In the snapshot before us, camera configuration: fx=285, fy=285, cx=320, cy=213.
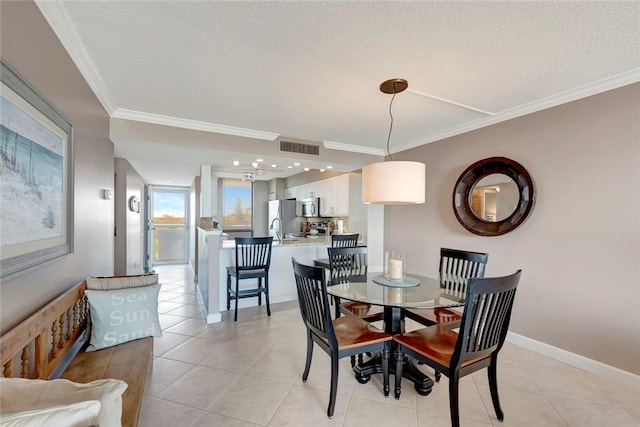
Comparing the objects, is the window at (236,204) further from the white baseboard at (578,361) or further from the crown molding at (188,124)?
the white baseboard at (578,361)

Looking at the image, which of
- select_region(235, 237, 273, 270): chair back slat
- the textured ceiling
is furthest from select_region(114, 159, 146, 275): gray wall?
select_region(235, 237, 273, 270): chair back slat

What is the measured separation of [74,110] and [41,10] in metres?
0.63

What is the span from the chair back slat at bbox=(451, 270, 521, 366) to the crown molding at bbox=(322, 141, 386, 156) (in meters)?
3.05

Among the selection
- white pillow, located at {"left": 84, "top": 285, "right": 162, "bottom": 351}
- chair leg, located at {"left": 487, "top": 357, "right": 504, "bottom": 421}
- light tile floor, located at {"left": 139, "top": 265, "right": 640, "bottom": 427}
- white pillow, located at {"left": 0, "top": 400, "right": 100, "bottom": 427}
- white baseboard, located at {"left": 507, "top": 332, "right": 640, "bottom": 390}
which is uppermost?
white pillow, located at {"left": 0, "top": 400, "right": 100, "bottom": 427}

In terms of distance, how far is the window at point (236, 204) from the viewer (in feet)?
23.7

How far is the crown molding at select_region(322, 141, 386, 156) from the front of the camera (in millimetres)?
4227

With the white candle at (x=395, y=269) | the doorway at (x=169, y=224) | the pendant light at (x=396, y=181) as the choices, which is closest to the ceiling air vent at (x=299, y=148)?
the pendant light at (x=396, y=181)

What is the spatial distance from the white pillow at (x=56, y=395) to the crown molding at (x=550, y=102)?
12.1ft

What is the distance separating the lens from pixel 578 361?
8.18 feet

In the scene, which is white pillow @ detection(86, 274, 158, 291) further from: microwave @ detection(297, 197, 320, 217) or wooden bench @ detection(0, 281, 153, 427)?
microwave @ detection(297, 197, 320, 217)

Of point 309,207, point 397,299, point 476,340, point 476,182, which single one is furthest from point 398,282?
point 309,207

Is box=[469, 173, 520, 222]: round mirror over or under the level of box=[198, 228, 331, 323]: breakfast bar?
over

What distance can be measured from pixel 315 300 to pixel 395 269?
0.87 m

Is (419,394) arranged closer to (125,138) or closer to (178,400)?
(178,400)
